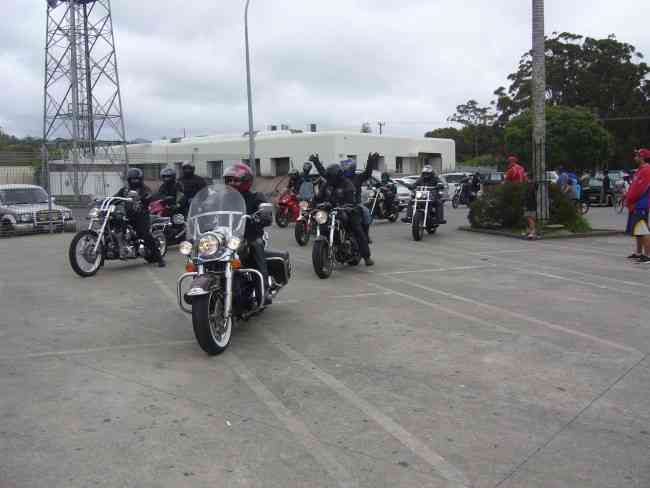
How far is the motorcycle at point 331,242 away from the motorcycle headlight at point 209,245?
4.02 metres

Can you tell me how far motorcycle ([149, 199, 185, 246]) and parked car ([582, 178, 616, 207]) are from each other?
2255 cm

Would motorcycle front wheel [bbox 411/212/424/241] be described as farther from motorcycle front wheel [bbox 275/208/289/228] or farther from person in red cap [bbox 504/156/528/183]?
motorcycle front wheel [bbox 275/208/289/228]

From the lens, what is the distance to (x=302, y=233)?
49.7 feet

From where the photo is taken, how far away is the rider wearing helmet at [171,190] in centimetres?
1448

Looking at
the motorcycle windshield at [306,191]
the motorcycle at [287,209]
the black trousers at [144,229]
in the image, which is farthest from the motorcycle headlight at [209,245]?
the motorcycle windshield at [306,191]

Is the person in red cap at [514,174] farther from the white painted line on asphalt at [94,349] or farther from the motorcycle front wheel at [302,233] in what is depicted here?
the white painted line on asphalt at [94,349]

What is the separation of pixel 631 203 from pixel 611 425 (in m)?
7.68

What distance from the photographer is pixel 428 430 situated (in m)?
4.50

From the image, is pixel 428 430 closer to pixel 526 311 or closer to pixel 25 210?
pixel 526 311

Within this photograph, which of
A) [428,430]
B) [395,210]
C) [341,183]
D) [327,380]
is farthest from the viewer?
[395,210]

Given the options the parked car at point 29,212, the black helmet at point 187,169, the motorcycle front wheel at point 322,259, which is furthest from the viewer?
the parked car at point 29,212

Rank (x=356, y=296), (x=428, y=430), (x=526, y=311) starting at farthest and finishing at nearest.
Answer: (x=356, y=296)
(x=526, y=311)
(x=428, y=430)

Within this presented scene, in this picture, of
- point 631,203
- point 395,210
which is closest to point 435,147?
point 395,210

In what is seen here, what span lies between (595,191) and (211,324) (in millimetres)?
29660
